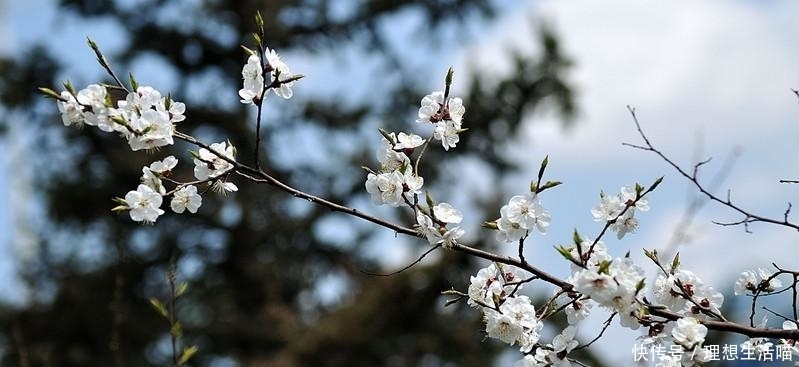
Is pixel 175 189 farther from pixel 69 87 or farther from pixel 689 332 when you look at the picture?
pixel 689 332

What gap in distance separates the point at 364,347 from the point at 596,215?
24.3 ft

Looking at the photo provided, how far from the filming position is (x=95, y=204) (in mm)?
9688

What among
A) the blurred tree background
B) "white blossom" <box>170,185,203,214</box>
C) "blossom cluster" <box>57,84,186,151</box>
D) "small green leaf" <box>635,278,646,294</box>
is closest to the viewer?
"small green leaf" <box>635,278,646,294</box>

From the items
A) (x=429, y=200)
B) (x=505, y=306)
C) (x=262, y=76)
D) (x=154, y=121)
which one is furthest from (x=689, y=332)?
(x=154, y=121)

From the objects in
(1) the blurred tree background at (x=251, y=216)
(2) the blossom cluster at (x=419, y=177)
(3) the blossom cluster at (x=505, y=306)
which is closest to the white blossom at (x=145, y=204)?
(2) the blossom cluster at (x=419, y=177)

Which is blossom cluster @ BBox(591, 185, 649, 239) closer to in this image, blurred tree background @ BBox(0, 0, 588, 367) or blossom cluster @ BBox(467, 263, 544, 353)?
blossom cluster @ BBox(467, 263, 544, 353)

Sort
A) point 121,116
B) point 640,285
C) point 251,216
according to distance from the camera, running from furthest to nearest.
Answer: point 251,216
point 121,116
point 640,285

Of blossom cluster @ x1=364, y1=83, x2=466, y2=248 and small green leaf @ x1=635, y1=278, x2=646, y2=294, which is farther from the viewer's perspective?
blossom cluster @ x1=364, y1=83, x2=466, y2=248

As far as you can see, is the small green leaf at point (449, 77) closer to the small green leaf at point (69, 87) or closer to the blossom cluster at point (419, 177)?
the blossom cluster at point (419, 177)

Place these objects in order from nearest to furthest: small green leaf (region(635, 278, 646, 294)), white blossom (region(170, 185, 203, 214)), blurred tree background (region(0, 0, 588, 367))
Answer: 1. small green leaf (region(635, 278, 646, 294))
2. white blossom (region(170, 185, 203, 214))
3. blurred tree background (region(0, 0, 588, 367))

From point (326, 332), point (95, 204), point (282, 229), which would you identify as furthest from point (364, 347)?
point (95, 204)

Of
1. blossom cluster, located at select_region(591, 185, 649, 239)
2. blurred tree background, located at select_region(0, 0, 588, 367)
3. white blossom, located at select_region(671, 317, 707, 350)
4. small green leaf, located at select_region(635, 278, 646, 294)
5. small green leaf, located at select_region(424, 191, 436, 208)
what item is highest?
blurred tree background, located at select_region(0, 0, 588, 367)

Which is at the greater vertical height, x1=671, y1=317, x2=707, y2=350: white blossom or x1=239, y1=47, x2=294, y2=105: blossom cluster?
x1=239, y1=47, x2=294, y2=105: blossom cluster

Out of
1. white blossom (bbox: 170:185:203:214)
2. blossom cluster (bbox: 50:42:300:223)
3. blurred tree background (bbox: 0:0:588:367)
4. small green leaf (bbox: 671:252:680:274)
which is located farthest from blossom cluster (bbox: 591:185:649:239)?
blurred tree background (bbox: 0:0:588:367)
